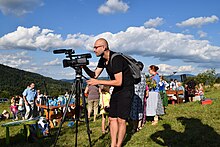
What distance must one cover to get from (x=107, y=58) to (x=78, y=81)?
0.62m

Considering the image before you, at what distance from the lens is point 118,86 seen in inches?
172

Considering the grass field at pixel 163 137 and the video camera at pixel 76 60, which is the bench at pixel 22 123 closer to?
the grass field at pixel 163 137

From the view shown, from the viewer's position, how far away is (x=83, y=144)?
21.8ft

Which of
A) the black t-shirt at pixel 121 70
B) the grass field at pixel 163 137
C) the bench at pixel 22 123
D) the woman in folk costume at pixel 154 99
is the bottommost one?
the grass field at pixel 163 137

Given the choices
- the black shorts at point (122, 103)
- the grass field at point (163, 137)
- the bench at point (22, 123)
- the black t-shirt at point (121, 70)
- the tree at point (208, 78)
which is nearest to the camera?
the black t-shirt at point (121, 70)

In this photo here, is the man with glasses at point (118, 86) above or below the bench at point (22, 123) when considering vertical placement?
above

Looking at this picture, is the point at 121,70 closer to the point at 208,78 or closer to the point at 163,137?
the point at 163,137

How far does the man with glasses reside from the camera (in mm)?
4215

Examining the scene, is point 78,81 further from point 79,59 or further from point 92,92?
point 92,92

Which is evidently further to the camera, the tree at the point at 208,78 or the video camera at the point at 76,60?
the tree at the point at 208,78

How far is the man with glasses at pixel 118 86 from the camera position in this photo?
13.8 feet

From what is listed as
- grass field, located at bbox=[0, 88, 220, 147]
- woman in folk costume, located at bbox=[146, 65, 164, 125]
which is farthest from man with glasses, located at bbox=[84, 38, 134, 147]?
woman in folk costume, located at bbox=[146, 65, 164, 125]

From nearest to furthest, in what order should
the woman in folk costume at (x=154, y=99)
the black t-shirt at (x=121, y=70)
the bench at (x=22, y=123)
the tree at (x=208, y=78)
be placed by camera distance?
the black t-shirt at (x=121, y=70)
the bench at (x=22, y=123)
the woman in folk costume at (x=154, y=99)
the tree at (x=208, y=78)

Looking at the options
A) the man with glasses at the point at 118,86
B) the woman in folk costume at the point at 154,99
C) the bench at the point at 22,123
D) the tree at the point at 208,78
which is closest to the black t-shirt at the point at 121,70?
the man with glasses at the point at 118,86
